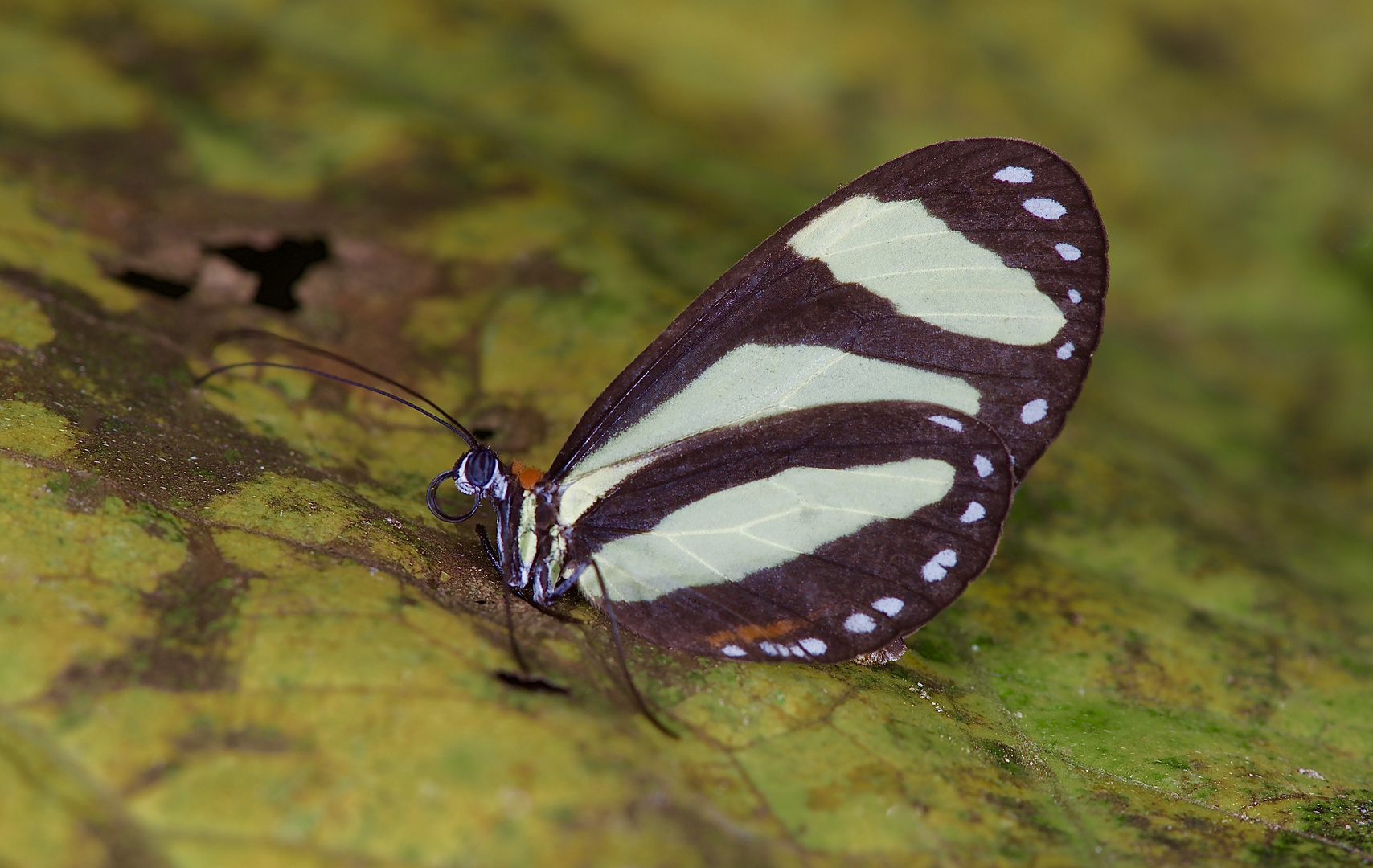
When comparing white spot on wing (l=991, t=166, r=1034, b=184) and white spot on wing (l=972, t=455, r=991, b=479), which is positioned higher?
white spot on wing (l=991, t=166, r=1034, b=184)

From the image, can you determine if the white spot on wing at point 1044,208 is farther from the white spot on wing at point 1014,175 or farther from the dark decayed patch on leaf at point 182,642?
the dark decayed patch on leaf at point 182,642

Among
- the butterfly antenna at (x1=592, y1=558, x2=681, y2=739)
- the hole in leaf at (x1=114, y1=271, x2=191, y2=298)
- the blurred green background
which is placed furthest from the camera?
the hole in leaf at (x1=114, y1=271, x2=191, y2=298)

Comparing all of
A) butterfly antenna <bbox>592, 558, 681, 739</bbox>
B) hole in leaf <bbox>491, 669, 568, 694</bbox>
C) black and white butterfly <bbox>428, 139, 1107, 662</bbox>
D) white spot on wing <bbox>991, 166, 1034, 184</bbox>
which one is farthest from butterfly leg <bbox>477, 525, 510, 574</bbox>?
white spot on wing <bbox>991, 166, 1034, 184</bbox>

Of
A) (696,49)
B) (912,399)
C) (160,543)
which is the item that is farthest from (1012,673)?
(696,49)

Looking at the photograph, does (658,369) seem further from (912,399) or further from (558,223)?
(558,223)

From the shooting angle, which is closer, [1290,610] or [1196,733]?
[1196,733]

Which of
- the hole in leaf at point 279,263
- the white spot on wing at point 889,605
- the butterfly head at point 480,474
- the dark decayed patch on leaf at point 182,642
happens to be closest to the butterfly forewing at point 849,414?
the white spot on wing at point 889,605

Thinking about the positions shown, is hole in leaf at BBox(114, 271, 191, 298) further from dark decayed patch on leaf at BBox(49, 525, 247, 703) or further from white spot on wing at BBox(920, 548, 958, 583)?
white spot on wing at BBox(920, 548, 958, 583)
